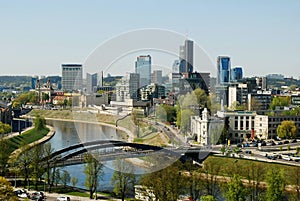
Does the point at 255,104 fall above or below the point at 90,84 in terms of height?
below

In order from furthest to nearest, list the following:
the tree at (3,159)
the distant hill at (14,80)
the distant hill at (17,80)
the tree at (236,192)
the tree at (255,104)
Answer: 1. the distant hill at (14,80)
2. the distant hill at (17,80)
3. the tree at (255,104)
4. the tree at (3,159)
5. the tree at (236,192)

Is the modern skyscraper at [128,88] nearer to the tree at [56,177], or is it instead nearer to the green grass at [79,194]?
the tree at [56,177]

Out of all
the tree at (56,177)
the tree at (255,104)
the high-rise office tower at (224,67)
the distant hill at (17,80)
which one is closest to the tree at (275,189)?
the tree at (56,177)

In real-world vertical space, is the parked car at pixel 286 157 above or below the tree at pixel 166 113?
below

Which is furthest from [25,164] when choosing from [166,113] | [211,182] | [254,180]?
[166,113]

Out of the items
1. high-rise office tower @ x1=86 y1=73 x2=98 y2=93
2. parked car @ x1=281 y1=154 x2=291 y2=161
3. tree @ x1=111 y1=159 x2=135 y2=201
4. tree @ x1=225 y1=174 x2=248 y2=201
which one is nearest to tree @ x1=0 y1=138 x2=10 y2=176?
tree @ x1=111 y1=159 x2=135 y2=201

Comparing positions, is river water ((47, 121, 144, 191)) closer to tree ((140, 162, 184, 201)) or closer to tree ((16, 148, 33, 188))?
tree ((16, 148, 33, 188))

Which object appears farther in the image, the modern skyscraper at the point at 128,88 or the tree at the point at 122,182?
the modern skyscraper at the point at 128,88

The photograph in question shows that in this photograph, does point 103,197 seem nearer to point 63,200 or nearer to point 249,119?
point 63,200

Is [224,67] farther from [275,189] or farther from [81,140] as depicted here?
[275,189]
